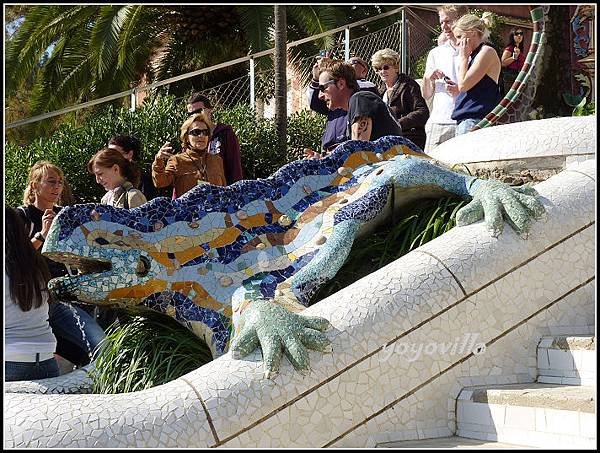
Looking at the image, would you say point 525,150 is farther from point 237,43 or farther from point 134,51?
point 237,43

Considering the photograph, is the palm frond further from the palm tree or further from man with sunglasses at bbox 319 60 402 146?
man with sunglasses at bbox 319 60 402 146

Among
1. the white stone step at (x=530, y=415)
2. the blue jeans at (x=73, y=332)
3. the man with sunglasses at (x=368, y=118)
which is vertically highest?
the man with sunglasses at (x=368, y=118)

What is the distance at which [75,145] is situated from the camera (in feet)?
34.7

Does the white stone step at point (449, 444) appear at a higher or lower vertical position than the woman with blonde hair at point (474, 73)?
lower

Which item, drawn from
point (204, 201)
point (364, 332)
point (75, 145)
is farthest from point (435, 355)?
point (75, 145)

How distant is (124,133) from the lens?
10.7 m

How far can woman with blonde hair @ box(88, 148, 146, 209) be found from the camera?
6680 millimetres

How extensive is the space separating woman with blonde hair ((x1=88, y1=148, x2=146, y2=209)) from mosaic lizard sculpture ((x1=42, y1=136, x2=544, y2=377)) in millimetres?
1147

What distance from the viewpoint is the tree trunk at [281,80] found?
1190 cm

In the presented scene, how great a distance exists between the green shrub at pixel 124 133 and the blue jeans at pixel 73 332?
4.44 meters

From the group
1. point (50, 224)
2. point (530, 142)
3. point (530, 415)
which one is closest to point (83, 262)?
point (50, 224)

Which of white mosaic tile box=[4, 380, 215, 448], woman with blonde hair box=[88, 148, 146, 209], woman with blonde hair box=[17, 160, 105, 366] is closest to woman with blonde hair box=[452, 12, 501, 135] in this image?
woman with blonde hair box=[88, 148, 146, 209]

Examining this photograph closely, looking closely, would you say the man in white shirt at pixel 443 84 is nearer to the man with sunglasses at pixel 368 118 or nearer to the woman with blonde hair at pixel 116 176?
the man with sunglasses at pixel 368 118

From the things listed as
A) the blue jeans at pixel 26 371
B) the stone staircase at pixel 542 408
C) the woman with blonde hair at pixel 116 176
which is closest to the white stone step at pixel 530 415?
the stone staircase at pixel 542 408
